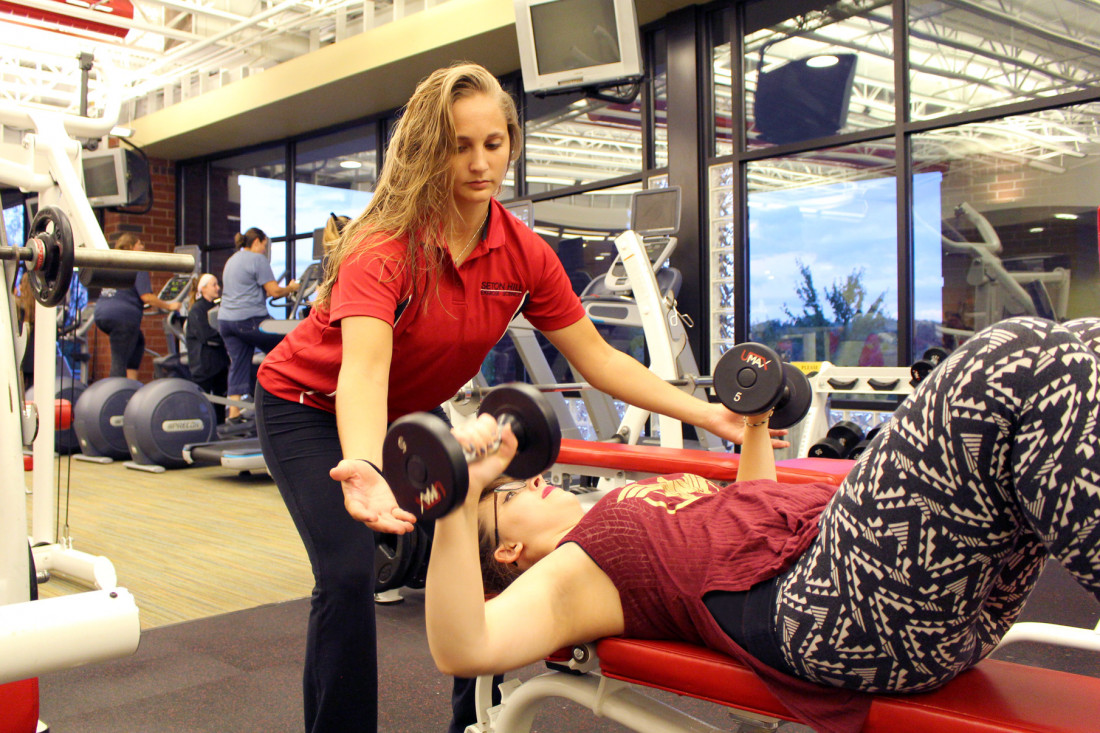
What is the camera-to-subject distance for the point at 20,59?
23.7 ft

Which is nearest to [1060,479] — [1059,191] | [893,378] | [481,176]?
[481,176]

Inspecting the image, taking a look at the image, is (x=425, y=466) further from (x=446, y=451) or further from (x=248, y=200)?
(x=248, y=200)

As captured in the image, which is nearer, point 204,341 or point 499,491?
point 499,491

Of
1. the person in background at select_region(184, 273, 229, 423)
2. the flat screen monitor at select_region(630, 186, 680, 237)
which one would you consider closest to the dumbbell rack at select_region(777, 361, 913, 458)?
the flat screen monitor at select_region(630, 186, 680, 237)

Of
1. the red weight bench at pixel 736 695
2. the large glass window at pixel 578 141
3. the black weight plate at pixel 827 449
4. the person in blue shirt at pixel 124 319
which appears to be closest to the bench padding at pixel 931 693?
the red weight bench at pixel 736 695

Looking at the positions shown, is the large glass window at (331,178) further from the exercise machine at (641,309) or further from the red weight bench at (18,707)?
the red weight bench at (18,707)

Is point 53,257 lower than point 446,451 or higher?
higher

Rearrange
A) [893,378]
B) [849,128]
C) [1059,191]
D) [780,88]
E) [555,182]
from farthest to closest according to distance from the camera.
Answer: [555,182] < [780,88] < [849,128] < [1059,191] < [893,378]

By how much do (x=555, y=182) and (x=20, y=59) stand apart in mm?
4814

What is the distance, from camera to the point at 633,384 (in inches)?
61.4

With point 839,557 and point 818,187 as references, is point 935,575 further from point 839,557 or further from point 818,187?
point 818,187

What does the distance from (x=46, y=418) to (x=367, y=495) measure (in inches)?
88.9

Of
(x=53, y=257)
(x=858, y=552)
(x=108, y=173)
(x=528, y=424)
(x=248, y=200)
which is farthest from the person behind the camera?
(x=248, y=200)

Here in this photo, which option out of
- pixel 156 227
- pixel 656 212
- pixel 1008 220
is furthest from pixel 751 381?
pixel 156 227
